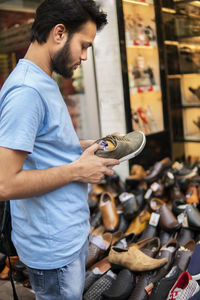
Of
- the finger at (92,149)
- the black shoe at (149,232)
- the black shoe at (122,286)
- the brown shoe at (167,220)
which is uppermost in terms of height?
the finger at (92,149)

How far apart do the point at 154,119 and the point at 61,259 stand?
10.3 feet

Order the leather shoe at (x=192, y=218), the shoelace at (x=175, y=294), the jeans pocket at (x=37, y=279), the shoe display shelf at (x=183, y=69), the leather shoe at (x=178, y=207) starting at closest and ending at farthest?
the jeans pocket at (x=37, y=279) → the shoelace at (x=175, y=294) → the leather shoe at (x=192, y=218) → the leather shoe at (x=178, y=207) → the shoe display shelf at (x=183, y=69)

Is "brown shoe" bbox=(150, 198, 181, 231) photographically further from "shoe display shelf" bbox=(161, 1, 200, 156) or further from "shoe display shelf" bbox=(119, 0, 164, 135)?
"shoe display shelf" bbox=(161, 1, 200, 156)

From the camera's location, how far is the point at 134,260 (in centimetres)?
214

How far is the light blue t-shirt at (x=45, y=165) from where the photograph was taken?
3.85ft

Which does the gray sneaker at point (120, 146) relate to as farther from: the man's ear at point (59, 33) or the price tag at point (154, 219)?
the price tag at point (154, 219)

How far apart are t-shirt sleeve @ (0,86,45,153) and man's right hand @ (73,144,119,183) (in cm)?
20

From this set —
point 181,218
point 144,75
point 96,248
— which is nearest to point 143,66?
point 144,75

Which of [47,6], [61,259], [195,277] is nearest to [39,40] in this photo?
[47,6]

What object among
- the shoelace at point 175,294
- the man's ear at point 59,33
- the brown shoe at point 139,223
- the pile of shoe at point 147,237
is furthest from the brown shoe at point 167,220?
the man's ear at point 59,33

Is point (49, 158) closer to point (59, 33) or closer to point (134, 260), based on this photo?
point (59, 33)

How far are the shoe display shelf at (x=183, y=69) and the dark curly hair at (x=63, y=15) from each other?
3.05 meters

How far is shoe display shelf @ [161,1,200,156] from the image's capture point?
4.21m

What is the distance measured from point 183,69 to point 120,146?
3.21 meters
